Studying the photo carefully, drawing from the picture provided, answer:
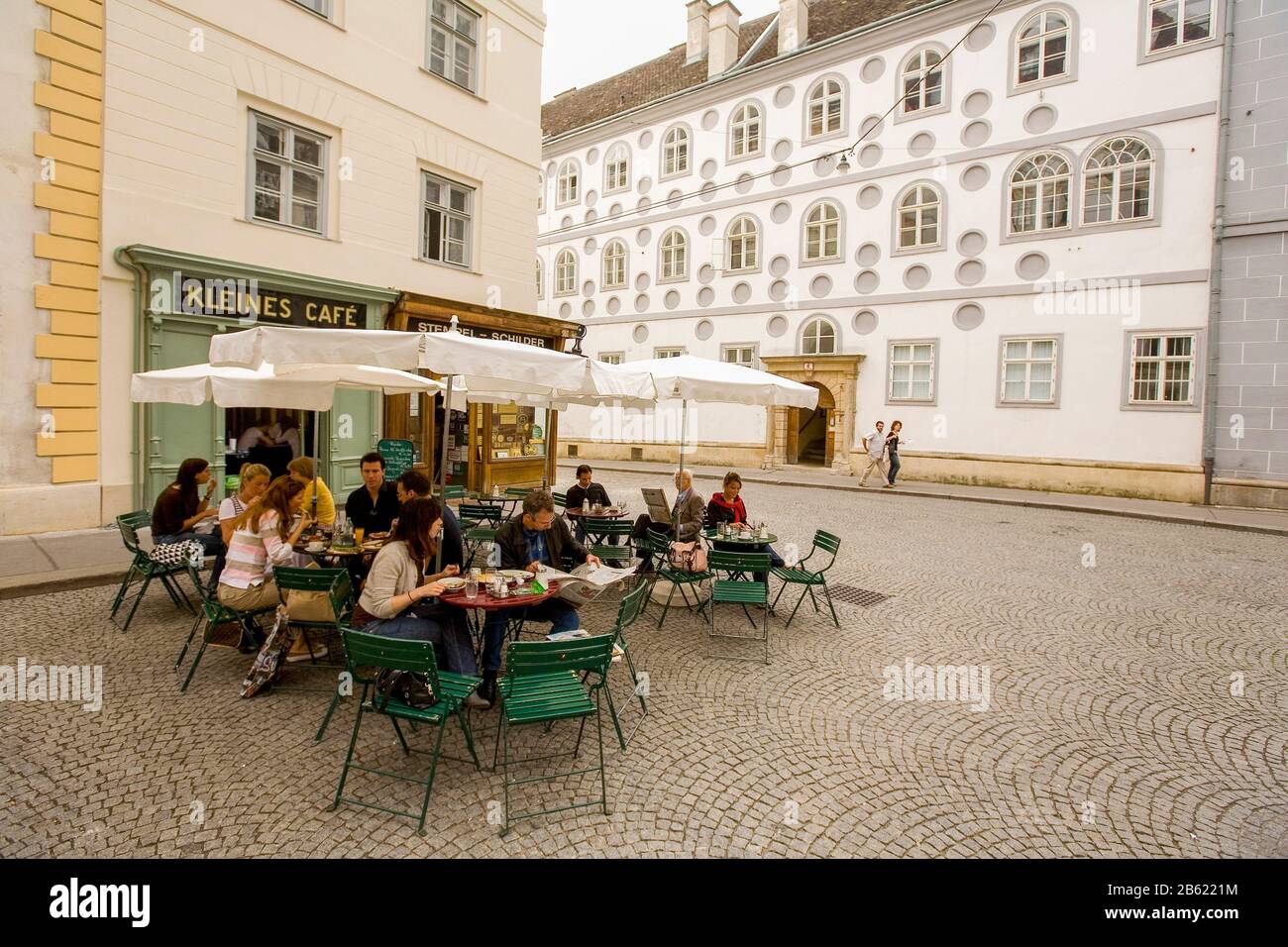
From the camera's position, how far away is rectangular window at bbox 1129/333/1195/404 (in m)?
17.4

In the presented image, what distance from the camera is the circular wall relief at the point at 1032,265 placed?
1920 cm

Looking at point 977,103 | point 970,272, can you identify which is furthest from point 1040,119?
point 970,272

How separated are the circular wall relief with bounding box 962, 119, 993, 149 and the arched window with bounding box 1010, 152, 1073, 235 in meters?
1.47

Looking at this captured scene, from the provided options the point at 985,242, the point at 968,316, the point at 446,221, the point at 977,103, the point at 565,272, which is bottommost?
the point at 968,316

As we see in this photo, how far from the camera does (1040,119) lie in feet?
63.0

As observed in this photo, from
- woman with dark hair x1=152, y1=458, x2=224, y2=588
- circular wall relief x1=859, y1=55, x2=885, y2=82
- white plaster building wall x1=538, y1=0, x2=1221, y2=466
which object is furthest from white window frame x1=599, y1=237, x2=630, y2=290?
woman with dark hair x1=152, y1=458, x2=224, y2=588

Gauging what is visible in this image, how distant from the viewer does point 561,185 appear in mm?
31203

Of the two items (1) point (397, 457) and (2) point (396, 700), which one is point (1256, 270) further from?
(2) point (396, 700)

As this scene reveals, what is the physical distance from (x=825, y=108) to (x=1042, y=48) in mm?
6548

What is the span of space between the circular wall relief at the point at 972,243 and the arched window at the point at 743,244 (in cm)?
708

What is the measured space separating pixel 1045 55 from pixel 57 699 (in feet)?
83.3

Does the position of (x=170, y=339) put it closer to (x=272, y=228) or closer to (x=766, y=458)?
(x=272, y=228)
